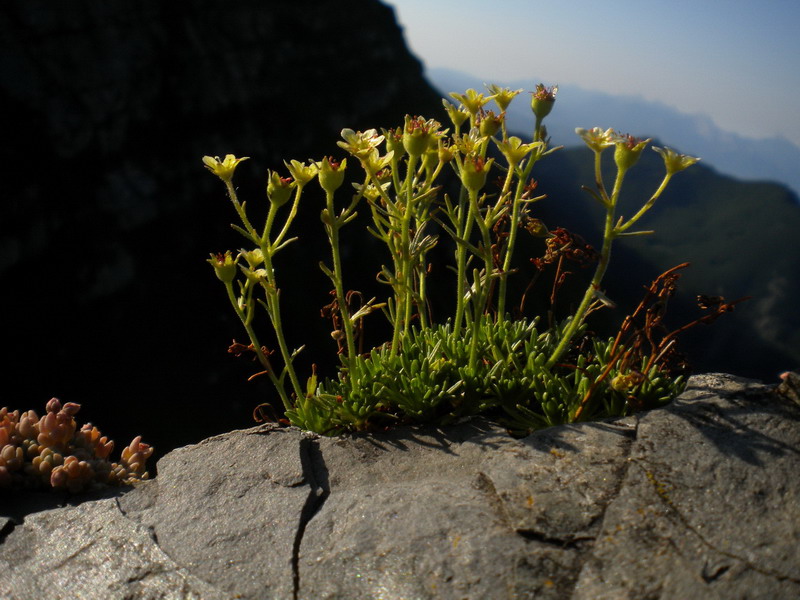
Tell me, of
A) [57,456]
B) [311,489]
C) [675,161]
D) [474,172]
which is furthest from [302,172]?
[57,456]

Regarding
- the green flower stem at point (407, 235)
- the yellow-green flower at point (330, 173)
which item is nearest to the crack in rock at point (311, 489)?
the green flower stem at point (407, 235)

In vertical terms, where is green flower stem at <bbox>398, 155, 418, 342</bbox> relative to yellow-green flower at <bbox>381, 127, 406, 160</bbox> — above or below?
below

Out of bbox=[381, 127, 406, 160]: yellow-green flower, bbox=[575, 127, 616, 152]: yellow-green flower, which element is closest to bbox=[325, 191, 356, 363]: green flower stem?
bbox=[381, 127, 406, 160]: yellow-green flower

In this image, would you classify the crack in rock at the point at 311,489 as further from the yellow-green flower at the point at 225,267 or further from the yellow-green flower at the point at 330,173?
the yellow-green flower at the point at 330,173

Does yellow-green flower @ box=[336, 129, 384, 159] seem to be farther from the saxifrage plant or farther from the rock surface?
the rock surface

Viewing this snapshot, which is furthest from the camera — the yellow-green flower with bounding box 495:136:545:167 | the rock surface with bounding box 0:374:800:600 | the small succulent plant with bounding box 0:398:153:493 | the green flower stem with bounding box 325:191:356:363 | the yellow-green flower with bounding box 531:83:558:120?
the small succulent plant with bounding box 0:398:153:493

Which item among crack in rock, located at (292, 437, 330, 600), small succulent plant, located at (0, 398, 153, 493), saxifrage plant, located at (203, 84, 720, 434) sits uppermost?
saxifrage plant, located at (203, 84, 720, 434)

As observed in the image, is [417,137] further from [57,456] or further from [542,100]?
[57,456]

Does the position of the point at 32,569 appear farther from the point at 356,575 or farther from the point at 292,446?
the point at 356,575
